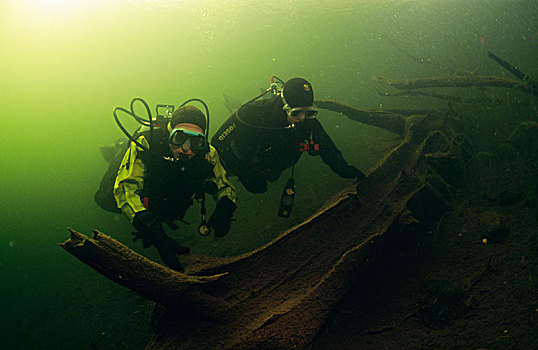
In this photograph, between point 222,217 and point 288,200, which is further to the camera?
point 288,200

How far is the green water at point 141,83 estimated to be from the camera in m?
4.80

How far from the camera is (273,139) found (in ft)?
14.1

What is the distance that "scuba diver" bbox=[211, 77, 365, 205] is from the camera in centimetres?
399

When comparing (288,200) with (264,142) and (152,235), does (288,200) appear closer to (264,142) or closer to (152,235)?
(264,142)

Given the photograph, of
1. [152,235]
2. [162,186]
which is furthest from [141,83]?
[152,235]

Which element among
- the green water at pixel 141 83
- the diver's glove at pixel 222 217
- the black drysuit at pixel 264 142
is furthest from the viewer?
the green water at pixel 141 83

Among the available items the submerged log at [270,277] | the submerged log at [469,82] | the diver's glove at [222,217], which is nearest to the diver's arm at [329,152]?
the submerged log at [270,277]

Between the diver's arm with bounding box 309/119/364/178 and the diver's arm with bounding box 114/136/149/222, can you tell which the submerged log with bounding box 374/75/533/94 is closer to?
the diver's arm with bounding box 309/119/364/178

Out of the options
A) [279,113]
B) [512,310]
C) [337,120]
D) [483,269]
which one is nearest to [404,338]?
[512,310]

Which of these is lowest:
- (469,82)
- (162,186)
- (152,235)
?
(469,82)

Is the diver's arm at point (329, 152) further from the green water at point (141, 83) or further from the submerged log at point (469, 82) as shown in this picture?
the submerged log at point (469, 82)

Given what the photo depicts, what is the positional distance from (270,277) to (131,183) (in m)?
2.02

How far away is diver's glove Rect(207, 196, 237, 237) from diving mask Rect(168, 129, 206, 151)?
819 millimetres

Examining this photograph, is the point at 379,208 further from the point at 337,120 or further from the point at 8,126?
the point at 8,126
